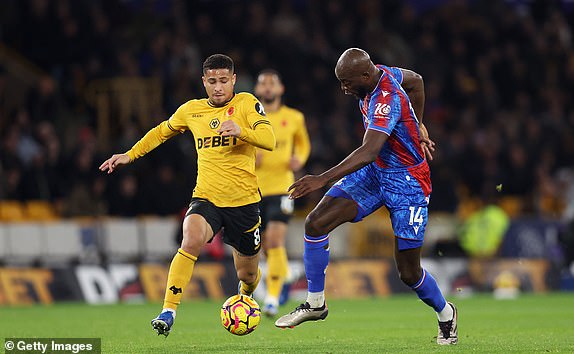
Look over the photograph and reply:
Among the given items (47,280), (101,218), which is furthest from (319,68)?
(47,280)

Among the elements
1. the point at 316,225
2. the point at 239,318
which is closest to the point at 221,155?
the point at 316,225

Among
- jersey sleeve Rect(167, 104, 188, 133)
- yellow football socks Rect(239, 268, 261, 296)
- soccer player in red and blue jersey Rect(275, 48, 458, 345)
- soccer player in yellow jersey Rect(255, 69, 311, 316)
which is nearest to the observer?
soccer player in red and blue jersey Rect(275, 48, 458, 345)

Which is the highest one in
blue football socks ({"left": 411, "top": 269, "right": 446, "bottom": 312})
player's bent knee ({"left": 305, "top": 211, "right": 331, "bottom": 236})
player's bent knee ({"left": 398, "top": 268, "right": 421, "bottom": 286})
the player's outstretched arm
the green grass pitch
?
the player's outstretched arm

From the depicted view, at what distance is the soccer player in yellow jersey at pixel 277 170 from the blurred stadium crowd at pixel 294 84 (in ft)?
18.4

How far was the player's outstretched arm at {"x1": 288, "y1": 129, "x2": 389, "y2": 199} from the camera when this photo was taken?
7930 mm

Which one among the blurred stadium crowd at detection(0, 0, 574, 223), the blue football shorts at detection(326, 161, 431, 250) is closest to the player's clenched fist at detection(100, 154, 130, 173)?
the blue football shorts at detection(326, 161, 431, 250)

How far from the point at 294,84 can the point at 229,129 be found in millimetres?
12922

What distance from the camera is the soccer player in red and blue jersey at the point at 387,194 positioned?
8.82 meters

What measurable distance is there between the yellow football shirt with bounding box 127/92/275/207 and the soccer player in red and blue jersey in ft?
2.40

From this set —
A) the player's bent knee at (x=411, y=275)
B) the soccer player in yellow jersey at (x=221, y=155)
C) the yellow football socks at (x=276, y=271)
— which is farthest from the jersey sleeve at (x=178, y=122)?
the yellow football socks at (x=276, y=271)

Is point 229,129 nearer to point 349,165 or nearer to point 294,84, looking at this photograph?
point 349,165

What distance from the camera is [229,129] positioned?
8555 millimetres

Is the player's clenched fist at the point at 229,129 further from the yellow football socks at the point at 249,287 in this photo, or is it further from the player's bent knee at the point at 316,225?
the yellow football socks at the point at 249,287

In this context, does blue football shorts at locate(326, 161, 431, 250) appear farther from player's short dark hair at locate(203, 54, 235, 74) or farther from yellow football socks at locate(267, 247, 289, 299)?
yellow football socks at locate(267, 247, 289, 299)
